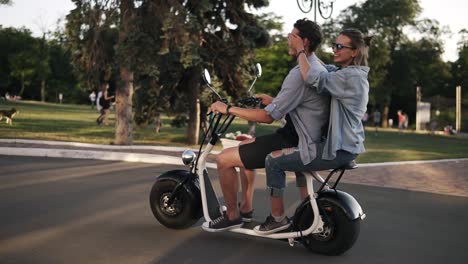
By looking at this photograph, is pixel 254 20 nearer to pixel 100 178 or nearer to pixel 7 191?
pixel 100 178

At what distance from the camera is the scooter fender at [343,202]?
515cm

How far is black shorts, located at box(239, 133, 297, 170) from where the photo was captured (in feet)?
17.6

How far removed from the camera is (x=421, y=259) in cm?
539

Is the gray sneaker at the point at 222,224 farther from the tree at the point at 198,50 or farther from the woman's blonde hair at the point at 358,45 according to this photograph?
the tree at the point at 198,50

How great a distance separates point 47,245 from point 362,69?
2996 millimetres

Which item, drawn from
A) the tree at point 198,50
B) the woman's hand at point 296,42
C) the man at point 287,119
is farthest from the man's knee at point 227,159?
the tree at point 198,50

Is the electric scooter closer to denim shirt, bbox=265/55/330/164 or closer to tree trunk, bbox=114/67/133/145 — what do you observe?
denim shirt, bbox=265/55/330/164

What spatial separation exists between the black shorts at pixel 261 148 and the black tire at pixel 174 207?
0.77 metres

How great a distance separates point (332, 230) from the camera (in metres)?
5.26

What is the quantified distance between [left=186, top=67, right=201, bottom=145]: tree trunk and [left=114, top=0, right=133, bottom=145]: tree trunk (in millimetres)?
2204

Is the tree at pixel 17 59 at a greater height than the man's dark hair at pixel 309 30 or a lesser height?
greater

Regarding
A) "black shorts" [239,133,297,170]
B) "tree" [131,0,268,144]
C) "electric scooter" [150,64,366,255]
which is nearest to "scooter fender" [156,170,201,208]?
"electric scooter" [150,64,366,255]

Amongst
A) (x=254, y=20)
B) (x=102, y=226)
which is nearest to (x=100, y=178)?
(x=102, y=226)

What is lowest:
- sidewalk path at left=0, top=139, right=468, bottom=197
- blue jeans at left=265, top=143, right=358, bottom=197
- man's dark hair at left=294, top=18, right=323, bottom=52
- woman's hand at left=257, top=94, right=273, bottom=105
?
sidewalk path at left=0, top=139, right=468, bottom=197
